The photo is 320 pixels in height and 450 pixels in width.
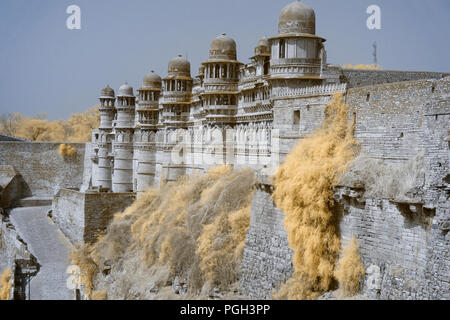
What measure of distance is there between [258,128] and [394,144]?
10.3 metres

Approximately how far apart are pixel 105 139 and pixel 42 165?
21.3 feet

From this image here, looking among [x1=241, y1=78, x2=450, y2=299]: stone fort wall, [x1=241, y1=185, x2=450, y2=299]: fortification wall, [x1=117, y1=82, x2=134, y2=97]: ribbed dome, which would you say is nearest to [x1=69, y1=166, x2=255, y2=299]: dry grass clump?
[x1=241, y1=78, x2=450, y2=299]: stone fort wall

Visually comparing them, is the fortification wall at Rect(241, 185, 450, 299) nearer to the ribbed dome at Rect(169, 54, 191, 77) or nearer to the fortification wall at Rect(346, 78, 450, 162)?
the fortification wall at Rect(346, 78, 450, 162)

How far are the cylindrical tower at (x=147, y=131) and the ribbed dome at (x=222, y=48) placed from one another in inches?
364

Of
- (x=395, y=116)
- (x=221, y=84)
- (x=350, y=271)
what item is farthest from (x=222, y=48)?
(x=350, y=271)

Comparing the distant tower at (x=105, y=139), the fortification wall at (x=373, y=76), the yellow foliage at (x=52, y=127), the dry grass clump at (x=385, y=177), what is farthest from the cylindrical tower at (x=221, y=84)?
the yellow foliage at (x=52, y=127)

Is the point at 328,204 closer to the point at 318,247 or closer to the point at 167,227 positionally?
the point at 318,247

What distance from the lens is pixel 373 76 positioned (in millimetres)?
24234

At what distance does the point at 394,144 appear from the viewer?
1652cm

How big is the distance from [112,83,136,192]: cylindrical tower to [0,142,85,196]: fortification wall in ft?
28.9

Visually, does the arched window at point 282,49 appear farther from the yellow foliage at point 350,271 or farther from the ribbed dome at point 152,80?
the ribbed dome at point 152,80

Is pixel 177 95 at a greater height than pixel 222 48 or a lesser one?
lesser

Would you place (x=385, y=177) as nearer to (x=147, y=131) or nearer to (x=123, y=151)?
(x=147, y=131)

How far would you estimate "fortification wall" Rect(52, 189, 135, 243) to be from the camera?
3186cm
